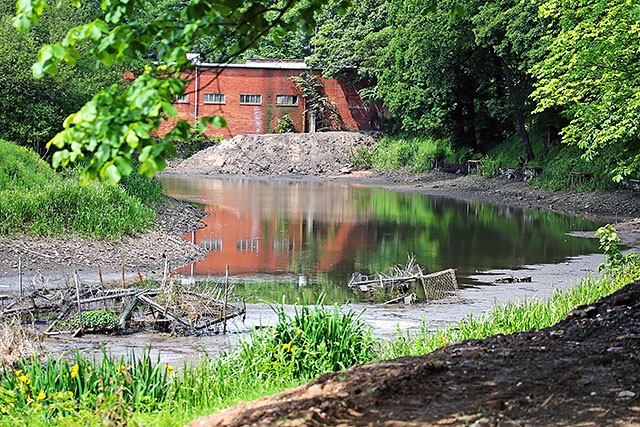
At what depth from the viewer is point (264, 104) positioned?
7731 cm

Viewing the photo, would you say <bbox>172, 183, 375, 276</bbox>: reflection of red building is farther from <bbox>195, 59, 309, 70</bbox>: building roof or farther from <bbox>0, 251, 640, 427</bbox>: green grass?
<bbox>195, 59, 309, 70</bbox>: building roof

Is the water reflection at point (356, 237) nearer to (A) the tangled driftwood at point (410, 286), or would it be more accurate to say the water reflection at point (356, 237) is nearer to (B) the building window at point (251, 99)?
(A) the tangled driftwood at point (410, 286)

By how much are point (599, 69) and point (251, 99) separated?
53179 mm

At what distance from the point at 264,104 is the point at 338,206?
3690 cm

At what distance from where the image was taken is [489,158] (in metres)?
52.1

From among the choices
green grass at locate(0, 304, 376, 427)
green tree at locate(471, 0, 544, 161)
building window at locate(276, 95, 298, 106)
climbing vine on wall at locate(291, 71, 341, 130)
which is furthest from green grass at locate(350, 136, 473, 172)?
green grass at locate(0, 304, 376, 427)

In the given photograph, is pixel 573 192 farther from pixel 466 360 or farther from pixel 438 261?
pixel 466 360

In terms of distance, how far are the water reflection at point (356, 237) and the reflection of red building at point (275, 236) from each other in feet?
0.10

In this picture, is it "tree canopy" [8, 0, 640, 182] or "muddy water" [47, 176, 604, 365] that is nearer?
"tree canopy" [8, 0, 640, 182]

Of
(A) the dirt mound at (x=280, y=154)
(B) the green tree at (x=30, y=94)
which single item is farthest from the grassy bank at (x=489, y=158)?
(B) the green tree at (x=30, y=94)

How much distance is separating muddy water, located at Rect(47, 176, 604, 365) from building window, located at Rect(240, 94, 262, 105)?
1230 inches

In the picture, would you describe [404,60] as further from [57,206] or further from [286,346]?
[286,346]

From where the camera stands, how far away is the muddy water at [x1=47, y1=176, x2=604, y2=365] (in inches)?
613

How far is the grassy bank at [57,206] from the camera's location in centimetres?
2316
